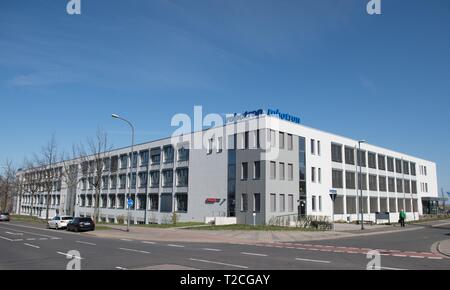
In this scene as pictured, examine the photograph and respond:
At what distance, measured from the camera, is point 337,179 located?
49.5 metres

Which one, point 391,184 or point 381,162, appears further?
point 391,184

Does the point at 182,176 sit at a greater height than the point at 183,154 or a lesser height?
lesser

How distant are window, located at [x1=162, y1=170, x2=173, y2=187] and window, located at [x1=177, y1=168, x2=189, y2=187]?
182 centimetres

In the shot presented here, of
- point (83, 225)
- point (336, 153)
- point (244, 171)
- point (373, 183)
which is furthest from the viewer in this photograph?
point (373, 183)

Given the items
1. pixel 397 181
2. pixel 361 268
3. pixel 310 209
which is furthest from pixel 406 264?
Answer: pixel 397 181

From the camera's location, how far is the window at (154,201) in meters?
53.1

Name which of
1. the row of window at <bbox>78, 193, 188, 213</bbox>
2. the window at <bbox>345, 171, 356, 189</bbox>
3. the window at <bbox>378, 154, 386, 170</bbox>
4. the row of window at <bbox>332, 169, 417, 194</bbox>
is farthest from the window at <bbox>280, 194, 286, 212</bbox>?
the window at <bbox>378, 154, 386, 170</bbox>

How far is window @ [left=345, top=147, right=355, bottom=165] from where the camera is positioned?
5244 cm

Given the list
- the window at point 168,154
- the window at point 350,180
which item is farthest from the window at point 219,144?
the window at point 350,180

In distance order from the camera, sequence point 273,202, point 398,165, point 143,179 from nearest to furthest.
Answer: point 273,202, point 143,179, point 398,165

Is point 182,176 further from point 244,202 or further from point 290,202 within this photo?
point 290,202

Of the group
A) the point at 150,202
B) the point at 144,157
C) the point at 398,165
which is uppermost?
the point at 144,157

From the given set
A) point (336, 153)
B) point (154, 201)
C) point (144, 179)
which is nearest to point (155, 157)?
point (144, 179)

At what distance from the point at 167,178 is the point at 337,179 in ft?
72.1
